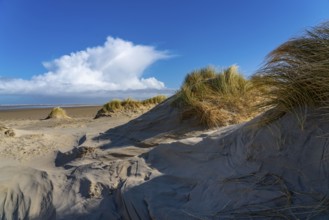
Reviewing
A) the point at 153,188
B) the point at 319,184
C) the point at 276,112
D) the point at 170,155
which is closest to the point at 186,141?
the point at 170,155

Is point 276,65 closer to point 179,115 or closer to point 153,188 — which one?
point 153,188

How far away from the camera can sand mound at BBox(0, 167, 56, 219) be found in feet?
17.6

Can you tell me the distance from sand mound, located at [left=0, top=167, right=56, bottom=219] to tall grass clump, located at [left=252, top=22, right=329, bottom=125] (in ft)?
10.3

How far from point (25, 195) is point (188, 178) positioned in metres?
2.63

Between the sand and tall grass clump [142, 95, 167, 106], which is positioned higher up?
tall grass clump [142, 95, 167, 106]

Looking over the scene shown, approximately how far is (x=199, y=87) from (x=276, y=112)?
468 centimetres

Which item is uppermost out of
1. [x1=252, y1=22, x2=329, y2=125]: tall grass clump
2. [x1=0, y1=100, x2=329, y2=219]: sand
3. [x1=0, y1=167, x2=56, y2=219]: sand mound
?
[x1=252, y1=22, x2=329, y2=125]: tall grass clump

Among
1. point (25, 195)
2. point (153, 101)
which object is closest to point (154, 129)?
point (25, 195)

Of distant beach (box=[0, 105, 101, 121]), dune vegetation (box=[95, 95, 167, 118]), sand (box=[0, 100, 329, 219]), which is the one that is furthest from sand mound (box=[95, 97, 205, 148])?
distant beach (box=[0, 105, 101, 121])

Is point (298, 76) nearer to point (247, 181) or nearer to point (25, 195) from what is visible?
point (247, 181)

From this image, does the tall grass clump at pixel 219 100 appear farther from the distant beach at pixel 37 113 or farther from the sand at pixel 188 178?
the distant beach at pixel 37 113

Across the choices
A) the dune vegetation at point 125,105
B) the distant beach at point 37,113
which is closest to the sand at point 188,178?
the dune vegetation at point 125,105

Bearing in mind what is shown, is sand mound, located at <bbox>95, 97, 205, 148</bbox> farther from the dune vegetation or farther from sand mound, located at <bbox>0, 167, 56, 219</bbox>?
the dune vegetation

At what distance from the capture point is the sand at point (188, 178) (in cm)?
355
